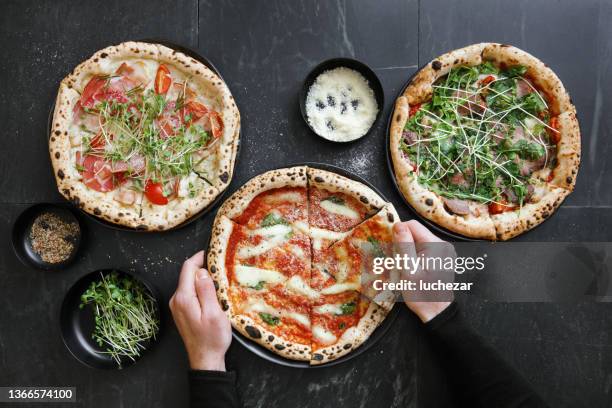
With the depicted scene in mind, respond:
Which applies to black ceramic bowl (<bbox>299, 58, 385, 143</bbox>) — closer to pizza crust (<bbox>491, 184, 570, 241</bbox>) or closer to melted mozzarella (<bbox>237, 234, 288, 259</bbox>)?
melted mozzarella (<bbox>237, 234, 288, 259</bbox>)

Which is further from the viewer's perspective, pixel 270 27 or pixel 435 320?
pixel 270 27

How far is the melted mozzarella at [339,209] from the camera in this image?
3684 mm

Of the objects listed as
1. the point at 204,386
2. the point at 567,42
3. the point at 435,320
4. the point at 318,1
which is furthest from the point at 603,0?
the point at 204,386

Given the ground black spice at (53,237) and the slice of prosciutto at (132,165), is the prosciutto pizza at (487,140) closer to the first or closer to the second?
the slice of prosciutto at (132,165)

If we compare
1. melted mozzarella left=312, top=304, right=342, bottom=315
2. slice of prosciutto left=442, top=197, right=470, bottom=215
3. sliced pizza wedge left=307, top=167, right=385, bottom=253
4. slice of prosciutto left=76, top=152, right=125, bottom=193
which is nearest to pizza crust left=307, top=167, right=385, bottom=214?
sliced pizza wedge left=307, top=167, right=385, bottom=253

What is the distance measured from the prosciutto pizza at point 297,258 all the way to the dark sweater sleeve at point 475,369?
1.41 feet

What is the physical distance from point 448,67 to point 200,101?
5.90ft

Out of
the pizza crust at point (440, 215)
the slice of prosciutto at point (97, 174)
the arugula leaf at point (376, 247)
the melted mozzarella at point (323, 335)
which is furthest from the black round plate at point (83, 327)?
the pizza crust at point (440, 215)

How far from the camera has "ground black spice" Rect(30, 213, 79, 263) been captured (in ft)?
Answer: 12.7

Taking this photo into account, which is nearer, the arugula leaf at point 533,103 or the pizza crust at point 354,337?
the pizza crust at point 354,337

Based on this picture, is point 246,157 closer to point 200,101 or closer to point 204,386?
point 200,101

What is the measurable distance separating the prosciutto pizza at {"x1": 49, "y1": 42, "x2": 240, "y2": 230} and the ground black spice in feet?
1.15

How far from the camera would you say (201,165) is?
12.3ft

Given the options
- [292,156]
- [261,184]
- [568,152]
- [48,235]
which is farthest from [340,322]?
[48,235]
